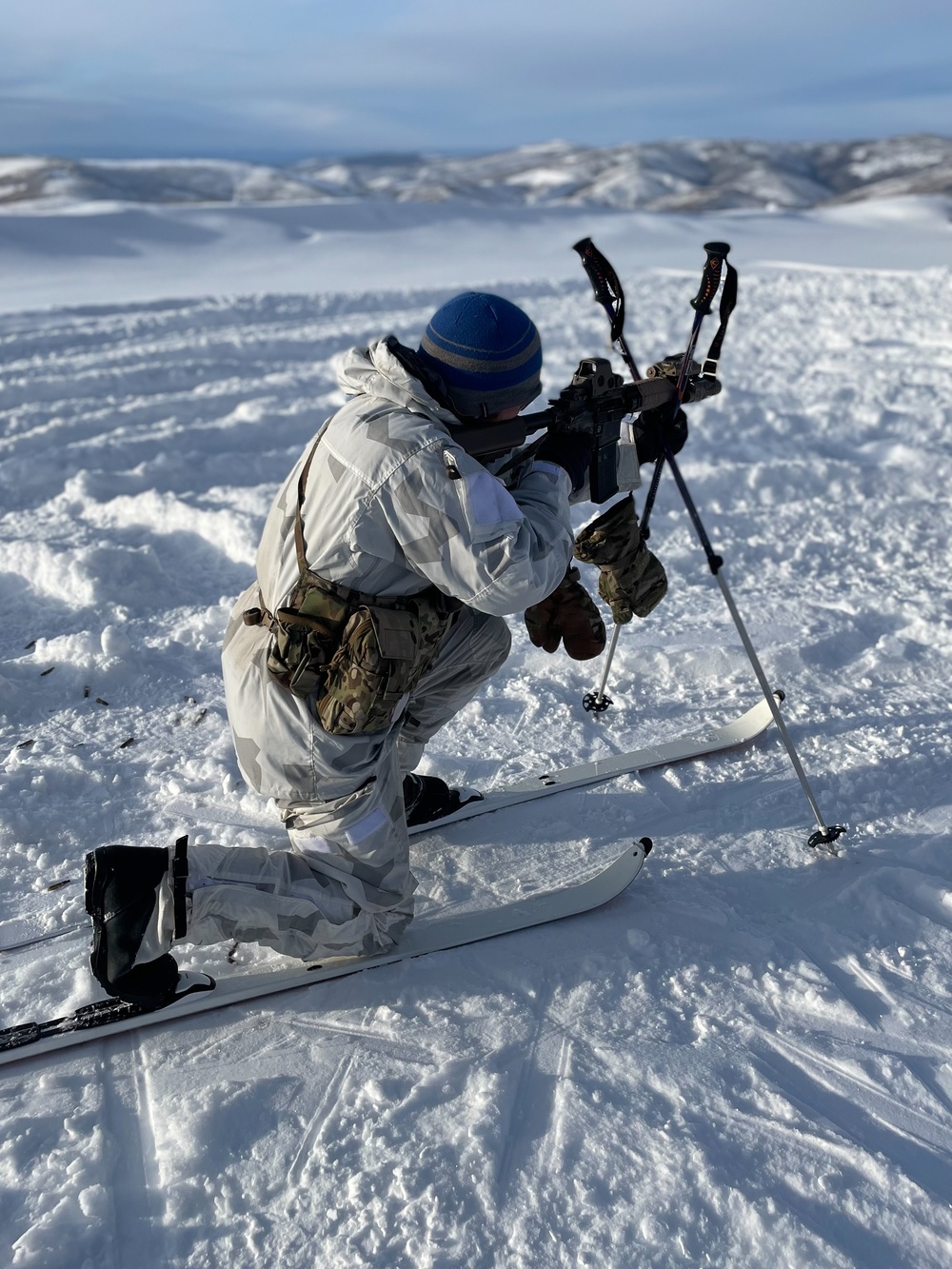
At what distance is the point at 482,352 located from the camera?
2.46 metres

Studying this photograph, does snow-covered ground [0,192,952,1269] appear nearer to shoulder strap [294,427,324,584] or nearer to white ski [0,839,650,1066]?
white ski [0,839,650,1066]

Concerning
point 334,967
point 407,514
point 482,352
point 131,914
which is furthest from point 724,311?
point 131,914

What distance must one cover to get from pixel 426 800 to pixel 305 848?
0.71 metres

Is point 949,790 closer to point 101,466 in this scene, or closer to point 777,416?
point 777,416

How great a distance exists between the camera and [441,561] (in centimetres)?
244

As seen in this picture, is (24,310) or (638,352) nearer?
(638,352)

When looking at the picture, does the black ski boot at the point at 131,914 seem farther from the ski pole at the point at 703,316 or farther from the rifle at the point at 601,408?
the ski pole at the point at 703,316

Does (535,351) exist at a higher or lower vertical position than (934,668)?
higher

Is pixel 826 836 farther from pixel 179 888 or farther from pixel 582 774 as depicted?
pixel 179 888

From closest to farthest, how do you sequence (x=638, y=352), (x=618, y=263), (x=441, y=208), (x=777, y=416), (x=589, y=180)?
(x=777, y=416)
(x=638, y=352)
(x=618, y=263)
(x=441, y=208)
(x=589, y=180)

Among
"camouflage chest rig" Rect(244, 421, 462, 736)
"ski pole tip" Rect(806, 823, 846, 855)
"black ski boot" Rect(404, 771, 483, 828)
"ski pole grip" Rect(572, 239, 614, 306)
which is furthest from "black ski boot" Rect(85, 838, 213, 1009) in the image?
"ski pole grip" Rect(572, 239, 614, 306)

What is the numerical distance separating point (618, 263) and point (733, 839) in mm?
14306

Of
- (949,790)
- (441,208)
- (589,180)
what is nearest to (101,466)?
(949,790)

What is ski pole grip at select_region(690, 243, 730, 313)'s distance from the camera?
289cm
